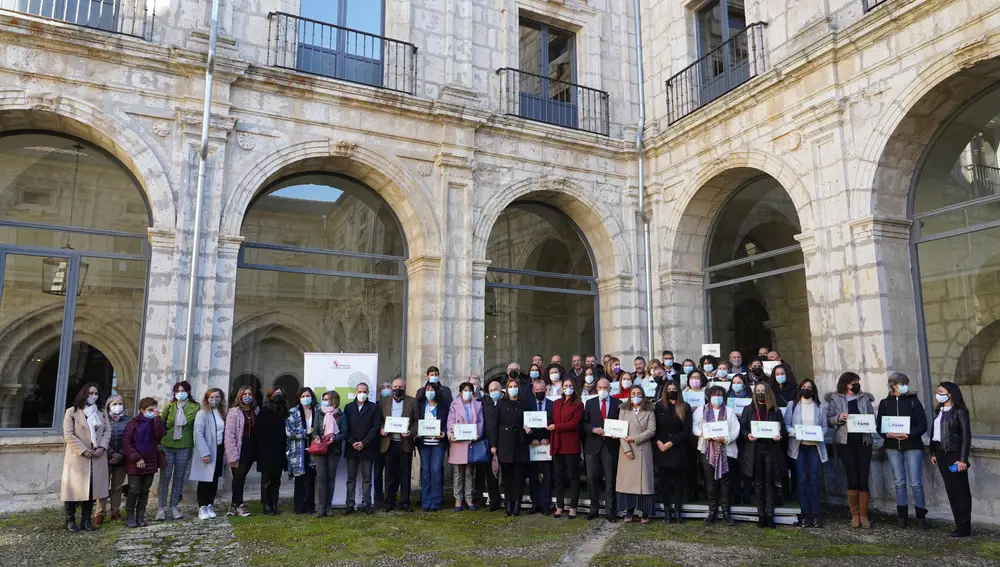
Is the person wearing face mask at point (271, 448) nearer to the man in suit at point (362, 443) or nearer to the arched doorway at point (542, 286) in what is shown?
the man in suit at point (362, 443)

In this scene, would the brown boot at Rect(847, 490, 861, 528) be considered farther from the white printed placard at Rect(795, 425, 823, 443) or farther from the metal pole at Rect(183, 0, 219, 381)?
the metal pole at Rect(183, 0, 219, 381)

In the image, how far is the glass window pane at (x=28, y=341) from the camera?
356 inches

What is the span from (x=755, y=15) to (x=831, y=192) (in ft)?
10.6

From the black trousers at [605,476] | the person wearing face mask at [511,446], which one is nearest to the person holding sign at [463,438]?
the person wearing face mask at [511,446]

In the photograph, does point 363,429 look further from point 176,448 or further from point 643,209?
point 643,209

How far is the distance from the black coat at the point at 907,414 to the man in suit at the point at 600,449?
8.74 ft

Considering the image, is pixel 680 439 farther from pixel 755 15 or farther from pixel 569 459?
pixel 755 15

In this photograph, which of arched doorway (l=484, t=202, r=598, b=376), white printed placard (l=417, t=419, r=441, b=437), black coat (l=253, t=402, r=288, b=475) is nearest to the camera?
black coat (l=253, t=402, r=288, b=475)

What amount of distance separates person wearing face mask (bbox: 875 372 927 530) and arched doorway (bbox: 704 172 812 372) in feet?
13.0


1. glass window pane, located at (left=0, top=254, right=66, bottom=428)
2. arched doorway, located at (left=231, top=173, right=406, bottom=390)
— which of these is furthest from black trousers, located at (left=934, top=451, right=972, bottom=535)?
glass window pane, located at (left=0, top=254, right=66, bottom=428)

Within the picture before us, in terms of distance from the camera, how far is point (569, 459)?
757 cm

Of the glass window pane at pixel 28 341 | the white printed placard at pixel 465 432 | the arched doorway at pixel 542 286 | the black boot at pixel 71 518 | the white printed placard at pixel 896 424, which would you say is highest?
the arched doorway at pixel 542 286

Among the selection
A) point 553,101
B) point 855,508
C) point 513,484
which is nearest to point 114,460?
point 513,484

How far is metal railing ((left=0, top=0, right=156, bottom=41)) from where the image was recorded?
8977 mm
